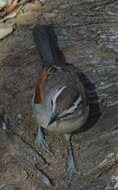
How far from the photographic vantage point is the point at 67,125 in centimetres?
657

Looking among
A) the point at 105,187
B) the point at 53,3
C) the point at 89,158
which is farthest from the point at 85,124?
the point at 53,3

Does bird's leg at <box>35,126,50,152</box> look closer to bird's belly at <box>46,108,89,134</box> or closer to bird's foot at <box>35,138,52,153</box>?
bird's foot at <box>35,138,52,153</box>

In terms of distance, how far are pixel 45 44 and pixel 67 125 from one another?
5.98 ft

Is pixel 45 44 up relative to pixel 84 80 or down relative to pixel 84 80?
up

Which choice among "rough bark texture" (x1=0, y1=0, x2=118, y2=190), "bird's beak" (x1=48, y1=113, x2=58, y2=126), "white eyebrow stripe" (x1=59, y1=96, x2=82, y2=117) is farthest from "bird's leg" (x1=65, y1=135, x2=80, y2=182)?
"bird's beak" (x1=48, y1=113, x2=58, y2=126)

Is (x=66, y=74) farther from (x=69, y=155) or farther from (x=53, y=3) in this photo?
(x=53, y=3)

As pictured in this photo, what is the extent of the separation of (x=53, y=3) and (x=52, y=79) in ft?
8.99

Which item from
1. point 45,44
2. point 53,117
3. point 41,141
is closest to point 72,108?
point 53,117

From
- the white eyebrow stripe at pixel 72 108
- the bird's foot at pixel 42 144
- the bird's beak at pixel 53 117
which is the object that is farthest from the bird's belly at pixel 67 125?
the bird's foot at pixel 42 144

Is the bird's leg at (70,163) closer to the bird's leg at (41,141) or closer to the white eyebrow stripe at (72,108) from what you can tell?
the bird's leg at (41,141)

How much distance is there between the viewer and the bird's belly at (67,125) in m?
6.49

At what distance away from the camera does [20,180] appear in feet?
22.1

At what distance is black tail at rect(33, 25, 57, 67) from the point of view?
7.63 meters

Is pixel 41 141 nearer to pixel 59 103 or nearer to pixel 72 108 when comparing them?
pixel 72 108
